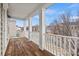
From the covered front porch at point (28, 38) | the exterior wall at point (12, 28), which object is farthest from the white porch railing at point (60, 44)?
the exterior wall at point (12, 28)

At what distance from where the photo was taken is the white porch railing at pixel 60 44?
→ 90.9 inches

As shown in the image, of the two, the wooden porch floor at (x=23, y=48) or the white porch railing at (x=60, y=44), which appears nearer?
the white porch railing at (x=60, y=44)

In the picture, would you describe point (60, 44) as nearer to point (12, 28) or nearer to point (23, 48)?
point (23, 48)

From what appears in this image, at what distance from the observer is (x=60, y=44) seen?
2365mm

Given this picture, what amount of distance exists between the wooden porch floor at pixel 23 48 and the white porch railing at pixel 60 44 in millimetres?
94

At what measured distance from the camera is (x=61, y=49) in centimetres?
235

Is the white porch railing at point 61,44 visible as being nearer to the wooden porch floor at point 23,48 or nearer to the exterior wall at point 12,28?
the wooden porch floor at point 23,48

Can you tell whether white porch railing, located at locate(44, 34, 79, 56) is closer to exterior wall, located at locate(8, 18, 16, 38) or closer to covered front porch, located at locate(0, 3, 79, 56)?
covered front porch, located at locate(0, 3, 79, 56)

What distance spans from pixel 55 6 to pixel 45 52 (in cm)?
77

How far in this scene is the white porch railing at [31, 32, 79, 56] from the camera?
231 cm

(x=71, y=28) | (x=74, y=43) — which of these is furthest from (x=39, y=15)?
(x=74, y=43)

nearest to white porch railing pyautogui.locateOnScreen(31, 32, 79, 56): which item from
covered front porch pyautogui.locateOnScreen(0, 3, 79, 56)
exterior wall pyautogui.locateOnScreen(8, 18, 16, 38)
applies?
covered front porch pyautogui.locateOnScreen(0, 3, 79, 56)

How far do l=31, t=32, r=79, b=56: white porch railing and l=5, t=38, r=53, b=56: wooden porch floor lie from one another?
0.31 feet

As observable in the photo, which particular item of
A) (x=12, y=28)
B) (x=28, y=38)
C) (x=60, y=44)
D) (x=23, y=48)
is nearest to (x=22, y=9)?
(x=12, y=28)
